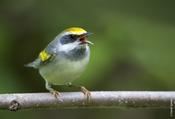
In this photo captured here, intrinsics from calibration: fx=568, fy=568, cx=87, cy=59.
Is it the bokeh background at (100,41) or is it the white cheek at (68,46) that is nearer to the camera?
the white cheek at (68,46)

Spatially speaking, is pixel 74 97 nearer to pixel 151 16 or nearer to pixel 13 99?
pixel 13 99

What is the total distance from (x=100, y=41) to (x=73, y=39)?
1269 mm

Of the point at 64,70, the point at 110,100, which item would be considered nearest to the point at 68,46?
the point at 64,70

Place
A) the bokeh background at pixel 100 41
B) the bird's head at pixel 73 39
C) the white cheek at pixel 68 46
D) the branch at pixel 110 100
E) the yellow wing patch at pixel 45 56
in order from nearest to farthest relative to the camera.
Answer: the branch at pixel 110 100 → the bird's head at pixel 73 39 → the white cheek at pixel 68 46 → the yellow wing patch at pixel 45 56 → the bokeh background at pixel 100 41

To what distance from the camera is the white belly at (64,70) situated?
397cm

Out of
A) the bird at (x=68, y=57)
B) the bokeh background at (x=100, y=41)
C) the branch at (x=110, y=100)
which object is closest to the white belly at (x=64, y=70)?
the bird at (x=68, y=57)

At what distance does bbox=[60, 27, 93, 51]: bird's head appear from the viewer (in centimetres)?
391

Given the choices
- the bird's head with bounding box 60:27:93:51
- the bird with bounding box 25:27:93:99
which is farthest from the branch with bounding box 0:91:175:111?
the bird's head with bounding box 60:27:93:51

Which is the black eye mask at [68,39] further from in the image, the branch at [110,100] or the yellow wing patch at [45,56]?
the branch at [110,100]

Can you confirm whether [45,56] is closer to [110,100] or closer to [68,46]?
[68,46]

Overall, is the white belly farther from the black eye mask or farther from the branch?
the branch

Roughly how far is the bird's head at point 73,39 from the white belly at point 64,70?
0.10 meters

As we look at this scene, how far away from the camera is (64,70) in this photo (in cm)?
400

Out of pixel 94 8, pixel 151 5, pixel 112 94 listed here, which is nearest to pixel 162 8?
pixel 151 5
